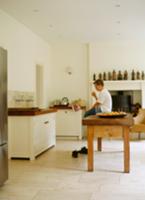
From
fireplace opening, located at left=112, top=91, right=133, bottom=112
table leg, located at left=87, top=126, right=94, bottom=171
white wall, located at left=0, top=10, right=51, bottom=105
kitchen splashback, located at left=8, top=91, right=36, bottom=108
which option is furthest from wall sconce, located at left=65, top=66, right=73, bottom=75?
table leg, located at left=87, top=126, right=94, bottom=171

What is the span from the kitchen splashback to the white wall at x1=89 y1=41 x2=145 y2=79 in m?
2.28

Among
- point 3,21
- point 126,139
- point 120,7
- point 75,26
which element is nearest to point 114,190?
point 126,139

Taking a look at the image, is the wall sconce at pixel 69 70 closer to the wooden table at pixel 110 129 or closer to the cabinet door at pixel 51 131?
the cabinet door at pixel 51 131

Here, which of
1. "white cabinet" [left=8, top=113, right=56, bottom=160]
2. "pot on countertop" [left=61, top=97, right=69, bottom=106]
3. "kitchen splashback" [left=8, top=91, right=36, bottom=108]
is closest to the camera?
"white cabinet" [left=8, top=113, right=56, bottom=160]

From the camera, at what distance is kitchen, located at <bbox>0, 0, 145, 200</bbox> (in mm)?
3668

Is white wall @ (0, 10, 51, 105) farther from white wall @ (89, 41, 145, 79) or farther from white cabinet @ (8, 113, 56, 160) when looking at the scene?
white wall @ (89, 41, 145, 79)

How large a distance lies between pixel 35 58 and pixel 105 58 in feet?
6.78

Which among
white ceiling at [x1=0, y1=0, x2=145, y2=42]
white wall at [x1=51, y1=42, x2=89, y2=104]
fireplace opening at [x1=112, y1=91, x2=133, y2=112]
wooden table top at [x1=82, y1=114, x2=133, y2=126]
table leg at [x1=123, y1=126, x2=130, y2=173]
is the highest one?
white ceiling at [x1=0, y1=0, x2=145, y2=42]

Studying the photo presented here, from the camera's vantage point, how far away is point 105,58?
8.40 meters

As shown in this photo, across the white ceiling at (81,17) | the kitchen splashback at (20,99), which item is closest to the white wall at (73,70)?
the white ceiling at (81,17)

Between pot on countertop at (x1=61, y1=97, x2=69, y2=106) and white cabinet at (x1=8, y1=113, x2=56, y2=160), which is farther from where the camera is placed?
pot on countertop at (x1=61, y1=97, x2=69, y2=106)

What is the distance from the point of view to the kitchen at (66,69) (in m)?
3.67

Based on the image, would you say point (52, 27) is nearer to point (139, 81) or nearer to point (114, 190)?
point (139, 81)

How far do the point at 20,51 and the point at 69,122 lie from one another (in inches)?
102
